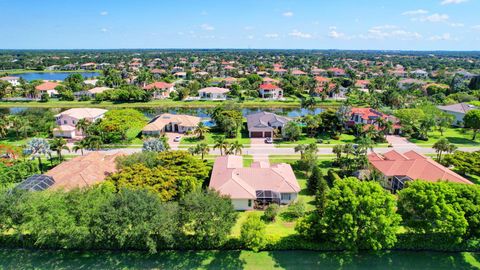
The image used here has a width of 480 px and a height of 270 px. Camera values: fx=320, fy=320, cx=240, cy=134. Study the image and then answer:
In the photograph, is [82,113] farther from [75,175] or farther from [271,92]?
[271,92]

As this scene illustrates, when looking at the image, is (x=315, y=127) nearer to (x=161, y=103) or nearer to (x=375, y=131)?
(x=375, y=131)

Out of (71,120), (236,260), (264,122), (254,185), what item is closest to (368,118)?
(264,122)

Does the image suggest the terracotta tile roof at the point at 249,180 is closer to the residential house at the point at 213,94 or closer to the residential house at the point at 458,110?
the residential house at the point at 458,110

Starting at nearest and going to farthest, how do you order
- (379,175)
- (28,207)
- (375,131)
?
(28,207) < (379,175) < (375,131)

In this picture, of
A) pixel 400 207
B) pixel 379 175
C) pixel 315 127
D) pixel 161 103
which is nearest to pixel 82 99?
pixel 161 103

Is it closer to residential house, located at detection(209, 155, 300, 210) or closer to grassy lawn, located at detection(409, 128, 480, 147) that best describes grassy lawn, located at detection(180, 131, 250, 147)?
residential house, located at detection(209, 155, 300, 210)

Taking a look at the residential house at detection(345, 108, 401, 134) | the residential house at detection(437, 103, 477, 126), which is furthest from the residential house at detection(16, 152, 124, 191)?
the residential house at detection(437, 103, 477, 126)
